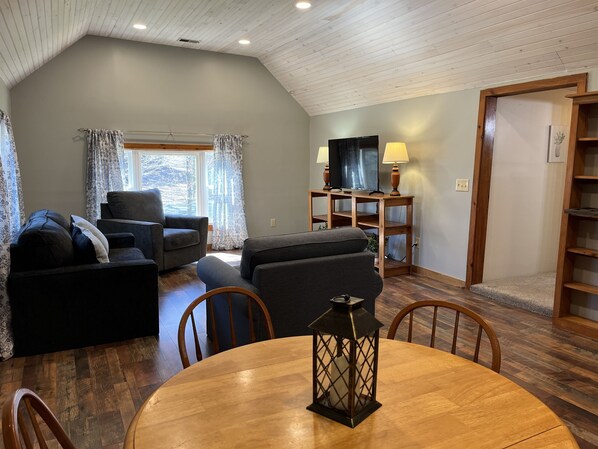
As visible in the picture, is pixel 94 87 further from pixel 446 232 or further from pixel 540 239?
pixel 540 239

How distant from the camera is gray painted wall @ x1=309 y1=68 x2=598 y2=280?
470cm

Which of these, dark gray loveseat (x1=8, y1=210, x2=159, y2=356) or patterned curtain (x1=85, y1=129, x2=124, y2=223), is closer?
dark gray loveseat (x1=8, y1=210, x2=159, y2=356)

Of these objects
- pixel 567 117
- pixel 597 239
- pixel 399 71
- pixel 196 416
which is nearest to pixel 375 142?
pixel 399 71

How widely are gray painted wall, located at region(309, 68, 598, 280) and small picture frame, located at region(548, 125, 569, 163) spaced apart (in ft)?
3.34

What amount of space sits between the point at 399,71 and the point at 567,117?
1.92 metres

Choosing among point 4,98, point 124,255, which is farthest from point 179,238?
point 4,98

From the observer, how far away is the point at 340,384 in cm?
111

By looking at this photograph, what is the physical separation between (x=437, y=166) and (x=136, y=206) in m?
3.58

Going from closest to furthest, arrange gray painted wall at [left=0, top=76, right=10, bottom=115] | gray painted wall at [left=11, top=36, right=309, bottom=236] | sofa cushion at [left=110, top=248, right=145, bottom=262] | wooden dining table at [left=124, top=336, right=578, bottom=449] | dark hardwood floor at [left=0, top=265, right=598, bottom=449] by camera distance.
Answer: wooden dining table at [left=124, top=336, right=578, bottom=449]
dark hardwood floor at [left=0, top=265, right=598, bottom=449]
sofa cushion at [left=110, top=248, right=145, bottom=262]
gray painted wall at [left=0, top=76, right=10, bottom=115]
gray painted wall at [left=11, top=36, right=309, bottom=236]

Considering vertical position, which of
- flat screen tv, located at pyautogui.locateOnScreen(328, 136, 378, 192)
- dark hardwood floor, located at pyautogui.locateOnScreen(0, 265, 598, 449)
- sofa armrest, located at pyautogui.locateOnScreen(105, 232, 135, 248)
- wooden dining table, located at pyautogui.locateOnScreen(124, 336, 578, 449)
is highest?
flat screen tv, located at pyautogui.locateOnScreen(328, 136, 378, 192)

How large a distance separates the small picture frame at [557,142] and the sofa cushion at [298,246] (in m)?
3.07

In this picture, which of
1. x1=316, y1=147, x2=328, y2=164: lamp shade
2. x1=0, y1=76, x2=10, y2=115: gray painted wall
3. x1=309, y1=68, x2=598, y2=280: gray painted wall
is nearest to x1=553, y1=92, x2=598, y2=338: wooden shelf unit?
x1=309, y1=68, x2=598, y2=280: gray painted wall

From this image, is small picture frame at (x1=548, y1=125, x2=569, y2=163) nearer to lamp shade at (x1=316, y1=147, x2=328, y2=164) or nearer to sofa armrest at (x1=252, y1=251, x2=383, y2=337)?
lamp shade at (x1=316, y1=147, x2=328, y2=164)

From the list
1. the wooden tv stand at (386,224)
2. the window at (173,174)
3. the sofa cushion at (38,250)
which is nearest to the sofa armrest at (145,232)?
the window at (173,174)
